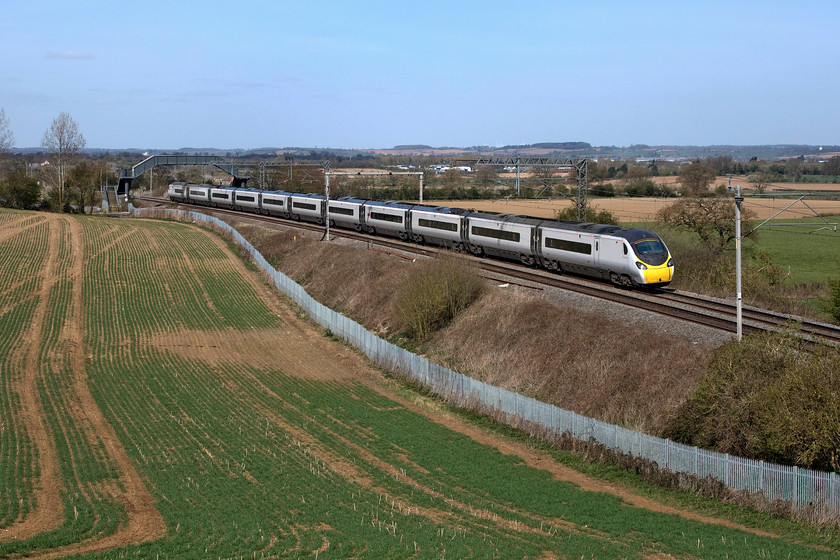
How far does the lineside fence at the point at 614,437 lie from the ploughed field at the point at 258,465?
106 cm

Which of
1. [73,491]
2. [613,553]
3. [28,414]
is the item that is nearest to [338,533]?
[613,553]

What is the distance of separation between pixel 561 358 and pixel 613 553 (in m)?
12.7

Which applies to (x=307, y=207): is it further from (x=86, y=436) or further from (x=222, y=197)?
(x=86, y=436)

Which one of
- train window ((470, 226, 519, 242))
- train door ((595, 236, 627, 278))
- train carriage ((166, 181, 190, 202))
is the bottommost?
train door ((595, 236, 627, 278))

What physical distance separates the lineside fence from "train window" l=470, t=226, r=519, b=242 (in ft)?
31.6

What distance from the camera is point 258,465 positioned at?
72.6ft

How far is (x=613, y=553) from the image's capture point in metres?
15.3

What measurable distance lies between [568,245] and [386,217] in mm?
20161

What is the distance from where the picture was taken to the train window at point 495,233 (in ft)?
132

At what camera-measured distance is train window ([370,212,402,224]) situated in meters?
52.4

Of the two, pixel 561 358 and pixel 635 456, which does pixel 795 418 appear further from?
pixel 561 358

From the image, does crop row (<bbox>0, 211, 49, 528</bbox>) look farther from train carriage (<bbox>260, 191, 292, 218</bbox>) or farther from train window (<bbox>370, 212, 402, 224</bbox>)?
train window (<bbox>370, 212, 402, 224</bbox>)

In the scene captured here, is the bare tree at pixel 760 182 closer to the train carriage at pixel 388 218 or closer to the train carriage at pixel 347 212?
the train carriage at pixel 388 218

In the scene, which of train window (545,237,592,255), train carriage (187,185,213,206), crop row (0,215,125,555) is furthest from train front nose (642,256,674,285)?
train carriage (187,185,213,206)
